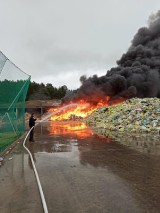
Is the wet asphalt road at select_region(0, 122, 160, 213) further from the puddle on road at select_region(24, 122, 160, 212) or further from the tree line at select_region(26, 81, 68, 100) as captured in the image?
the tree line at select_region(26, 81, 68, 100)

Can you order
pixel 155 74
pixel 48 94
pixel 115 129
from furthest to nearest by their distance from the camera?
pixel 48 94 < pixel 155 74 < pixel 115 129

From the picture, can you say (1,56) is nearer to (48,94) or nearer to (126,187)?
(126,187)

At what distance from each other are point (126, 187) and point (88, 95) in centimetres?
3235

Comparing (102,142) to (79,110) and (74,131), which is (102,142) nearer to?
(74,131)

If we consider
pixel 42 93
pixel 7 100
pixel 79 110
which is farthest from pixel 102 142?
pixel 42 93

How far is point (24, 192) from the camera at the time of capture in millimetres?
5508

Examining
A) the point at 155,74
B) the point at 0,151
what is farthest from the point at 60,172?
the point at 155,74

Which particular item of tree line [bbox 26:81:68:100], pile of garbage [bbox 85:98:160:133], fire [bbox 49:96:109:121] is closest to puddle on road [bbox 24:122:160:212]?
pile of garbage [bbox 85:98:160:133]

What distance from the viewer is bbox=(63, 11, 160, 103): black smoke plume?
3812cm

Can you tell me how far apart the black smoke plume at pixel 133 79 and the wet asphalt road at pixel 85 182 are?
2820 centimetres

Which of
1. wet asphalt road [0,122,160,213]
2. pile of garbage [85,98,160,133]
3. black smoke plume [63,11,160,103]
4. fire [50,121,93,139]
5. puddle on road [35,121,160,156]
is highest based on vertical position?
black smoke plume [63,11,160,103]

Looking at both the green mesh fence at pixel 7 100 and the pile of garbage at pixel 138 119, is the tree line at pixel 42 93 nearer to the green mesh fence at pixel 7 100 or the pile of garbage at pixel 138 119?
the pile of garbage at pixel 138 119

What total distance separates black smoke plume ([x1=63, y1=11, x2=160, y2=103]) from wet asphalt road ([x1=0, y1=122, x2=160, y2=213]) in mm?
28205

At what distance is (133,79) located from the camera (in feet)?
128
